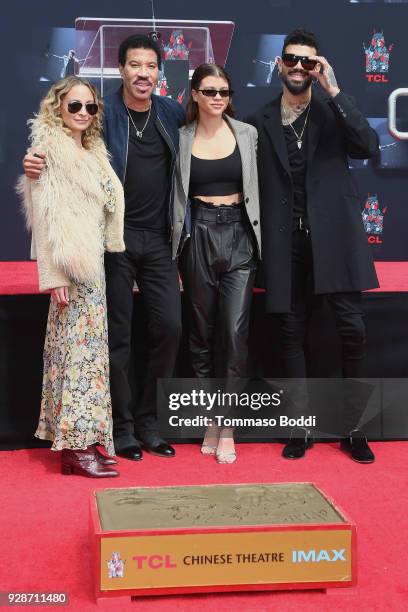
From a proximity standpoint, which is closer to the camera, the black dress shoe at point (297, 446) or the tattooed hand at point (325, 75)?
the tattooed hand at point (325, 75)

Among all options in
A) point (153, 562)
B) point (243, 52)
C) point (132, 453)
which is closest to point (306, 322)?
point (132, 453)

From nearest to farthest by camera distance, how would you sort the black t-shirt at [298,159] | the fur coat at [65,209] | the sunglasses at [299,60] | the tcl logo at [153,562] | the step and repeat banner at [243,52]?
the tcl logo at [153,562], the fur coat at [65,209], the sunglasses at [299,60], the black t-shirt at [298,159], the step and repeat banner at [243,52]

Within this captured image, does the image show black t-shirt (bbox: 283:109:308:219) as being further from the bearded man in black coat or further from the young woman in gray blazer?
the young woman in gray blazer

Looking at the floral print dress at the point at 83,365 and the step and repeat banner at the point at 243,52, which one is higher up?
the step and repeat banner at the point at 243,52

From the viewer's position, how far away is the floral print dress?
3.36 metres

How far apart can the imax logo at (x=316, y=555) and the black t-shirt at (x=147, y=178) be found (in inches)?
64.9

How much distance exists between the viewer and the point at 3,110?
5.09 meters

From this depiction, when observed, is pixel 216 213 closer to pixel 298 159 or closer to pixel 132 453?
pixel 298 159

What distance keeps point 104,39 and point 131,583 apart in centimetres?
316

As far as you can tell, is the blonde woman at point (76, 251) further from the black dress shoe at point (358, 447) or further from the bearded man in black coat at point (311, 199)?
the black dress shoe at point (358, 447)

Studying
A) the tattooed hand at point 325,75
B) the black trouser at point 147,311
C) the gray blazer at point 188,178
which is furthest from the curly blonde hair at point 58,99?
the tattooed hand at point 325,75

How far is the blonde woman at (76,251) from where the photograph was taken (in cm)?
327

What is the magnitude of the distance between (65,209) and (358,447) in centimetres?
151

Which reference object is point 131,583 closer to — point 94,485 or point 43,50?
point 94,485
